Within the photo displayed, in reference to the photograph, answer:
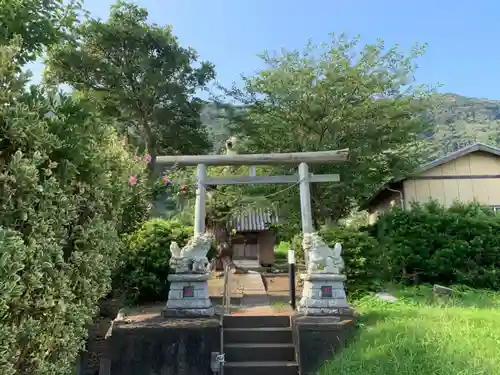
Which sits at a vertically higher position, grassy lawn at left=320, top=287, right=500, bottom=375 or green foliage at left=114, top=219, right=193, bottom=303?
green foliage at left=114, top=219, right=193, bottom=303

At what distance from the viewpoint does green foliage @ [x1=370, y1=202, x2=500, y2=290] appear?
948 centimetres

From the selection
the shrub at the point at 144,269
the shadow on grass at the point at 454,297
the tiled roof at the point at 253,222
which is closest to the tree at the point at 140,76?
the tiled roof at the point at 253,222

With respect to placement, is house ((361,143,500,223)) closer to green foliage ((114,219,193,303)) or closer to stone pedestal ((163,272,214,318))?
green foliage ((114,219,193,303))

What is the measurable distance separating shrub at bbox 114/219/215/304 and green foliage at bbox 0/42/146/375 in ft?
13.2

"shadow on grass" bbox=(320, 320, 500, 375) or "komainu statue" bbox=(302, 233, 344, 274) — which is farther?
"komainu statue" bbox=(302, 233, 344, 274)

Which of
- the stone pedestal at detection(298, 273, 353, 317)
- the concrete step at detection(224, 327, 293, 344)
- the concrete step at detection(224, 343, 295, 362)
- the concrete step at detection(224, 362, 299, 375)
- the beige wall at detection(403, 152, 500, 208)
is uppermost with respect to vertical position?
the beige wall at detection(403, 152, 500, 208)

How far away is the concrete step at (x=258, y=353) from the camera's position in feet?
20.2

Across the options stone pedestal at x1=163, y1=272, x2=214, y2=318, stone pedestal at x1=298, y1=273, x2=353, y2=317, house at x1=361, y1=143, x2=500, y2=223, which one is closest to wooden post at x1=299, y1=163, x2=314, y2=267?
stone pedestal at x1=298, y1=273, x2=353, y2=317

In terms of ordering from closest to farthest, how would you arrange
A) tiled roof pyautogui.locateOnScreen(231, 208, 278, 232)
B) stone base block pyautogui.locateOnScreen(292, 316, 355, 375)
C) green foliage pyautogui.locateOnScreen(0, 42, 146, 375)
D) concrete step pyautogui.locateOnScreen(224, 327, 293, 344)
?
green foliage pyautogui.locateOnScreen(0, 42, 146, 375) → stone base block pyautogui.locateOnScreen(292, 316, 355, 375) → concrete step pyautogui.locateOnScreen(224, 327, 293, 344) → tiled roof pyautogui.locateOnScreen(231, 208, 278, 232)

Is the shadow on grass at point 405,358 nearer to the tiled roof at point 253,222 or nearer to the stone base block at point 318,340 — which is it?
the stone base block at point 318,340

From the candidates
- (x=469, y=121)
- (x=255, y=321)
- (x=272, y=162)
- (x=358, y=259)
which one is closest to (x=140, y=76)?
(x=272, y=162)

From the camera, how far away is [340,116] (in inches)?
420

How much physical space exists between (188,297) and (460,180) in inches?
385

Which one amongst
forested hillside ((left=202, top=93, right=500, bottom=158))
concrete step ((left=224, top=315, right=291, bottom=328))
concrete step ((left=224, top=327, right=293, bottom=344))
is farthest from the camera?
forested hillside ((left=202, top=93, right=500, bottom=158))
